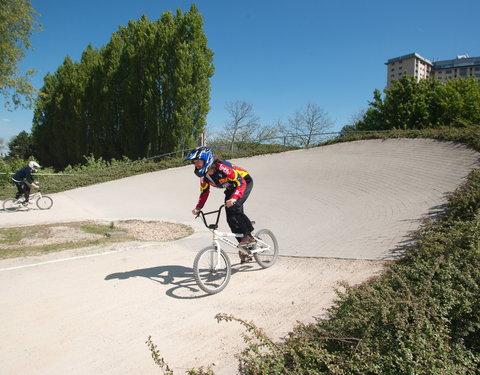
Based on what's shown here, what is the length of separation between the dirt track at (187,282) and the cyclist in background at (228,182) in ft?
2.78

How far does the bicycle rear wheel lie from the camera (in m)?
5.79

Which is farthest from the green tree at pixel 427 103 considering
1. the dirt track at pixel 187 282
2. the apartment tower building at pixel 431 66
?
the apartment tower building at pixel 431 66

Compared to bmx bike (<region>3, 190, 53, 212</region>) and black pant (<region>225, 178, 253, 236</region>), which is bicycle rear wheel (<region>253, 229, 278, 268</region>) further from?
bmx bike (<region>3, 190, 53, 212</region>)

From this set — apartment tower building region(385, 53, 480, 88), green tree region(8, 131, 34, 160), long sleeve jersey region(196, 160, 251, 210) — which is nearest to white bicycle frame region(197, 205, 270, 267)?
long sleeve jersey region(196, 160, 251, 210)

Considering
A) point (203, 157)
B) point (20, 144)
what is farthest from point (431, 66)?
point (203, 157)

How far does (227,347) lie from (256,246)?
240 cm

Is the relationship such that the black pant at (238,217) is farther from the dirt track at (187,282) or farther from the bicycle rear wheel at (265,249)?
the dirt track at (187,282)

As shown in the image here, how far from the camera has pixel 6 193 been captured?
58.8 feet

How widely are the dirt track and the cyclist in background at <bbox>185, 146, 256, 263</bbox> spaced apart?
85 centimetres

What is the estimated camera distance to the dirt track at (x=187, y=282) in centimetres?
339

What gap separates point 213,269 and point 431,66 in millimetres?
175749

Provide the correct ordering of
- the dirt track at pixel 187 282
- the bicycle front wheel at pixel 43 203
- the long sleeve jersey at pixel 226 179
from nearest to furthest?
1. the dirt track at pixel 187 282
2. the long sleeve jersey at pixel 226 179
3. the bicycle front wheel at pixel 43 203

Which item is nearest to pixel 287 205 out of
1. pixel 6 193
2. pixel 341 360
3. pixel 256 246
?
pixel 256 246

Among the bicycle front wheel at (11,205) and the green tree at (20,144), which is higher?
the green tree at (20,144)
